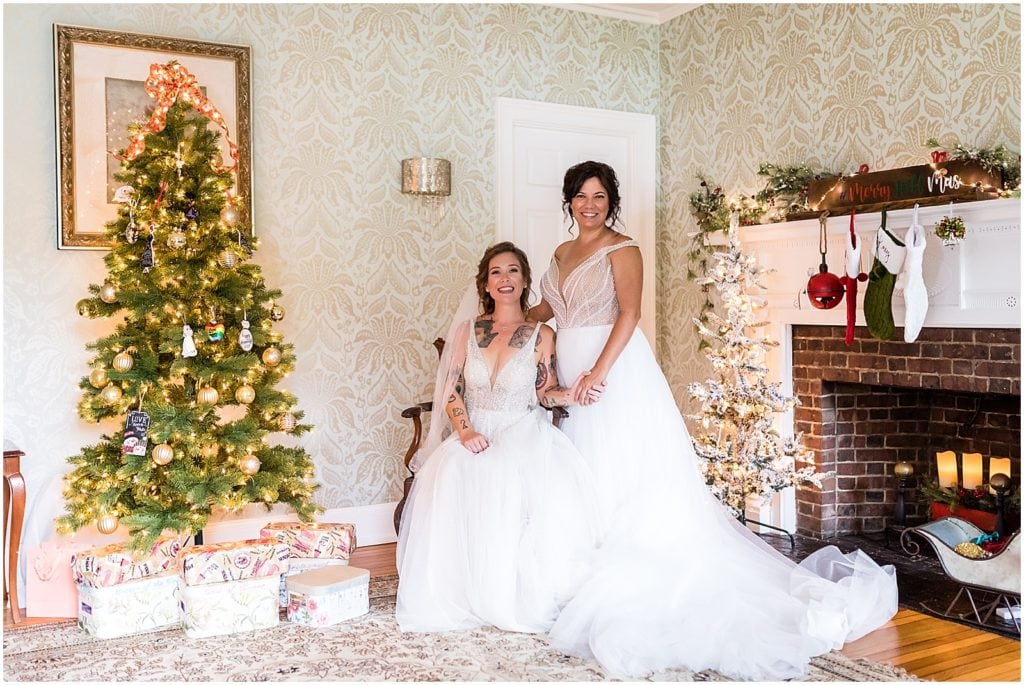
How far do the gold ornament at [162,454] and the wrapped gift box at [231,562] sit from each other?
349mm

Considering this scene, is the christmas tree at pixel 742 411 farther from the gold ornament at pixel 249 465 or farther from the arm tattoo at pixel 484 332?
the gold ornament at pixel 249 465

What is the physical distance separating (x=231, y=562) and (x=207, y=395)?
659 millimetres

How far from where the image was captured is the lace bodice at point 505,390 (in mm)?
3943

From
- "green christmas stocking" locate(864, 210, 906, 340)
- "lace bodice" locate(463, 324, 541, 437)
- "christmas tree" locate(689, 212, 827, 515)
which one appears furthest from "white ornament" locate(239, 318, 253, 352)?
"green christmas stocking" locate(864, 210, 906, 340)

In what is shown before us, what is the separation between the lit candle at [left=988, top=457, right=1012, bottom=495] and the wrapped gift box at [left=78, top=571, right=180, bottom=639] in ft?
11.7

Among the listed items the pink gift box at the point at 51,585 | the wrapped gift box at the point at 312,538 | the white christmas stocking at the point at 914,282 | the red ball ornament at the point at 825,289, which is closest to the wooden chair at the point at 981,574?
the white christmas stocking at the point at 914,282

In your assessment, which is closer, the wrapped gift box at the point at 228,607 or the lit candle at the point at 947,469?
the wrapped gift box at the point at 228,607

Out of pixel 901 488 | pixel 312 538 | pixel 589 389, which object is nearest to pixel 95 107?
pixel 312 538

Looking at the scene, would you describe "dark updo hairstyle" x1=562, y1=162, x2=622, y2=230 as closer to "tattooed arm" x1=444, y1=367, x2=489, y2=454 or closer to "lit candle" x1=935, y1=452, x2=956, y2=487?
"tattooed arm" x1=444, y1=367, x2=489, y2=454

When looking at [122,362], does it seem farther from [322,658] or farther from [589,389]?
[589,389]

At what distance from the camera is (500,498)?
3.64 metres

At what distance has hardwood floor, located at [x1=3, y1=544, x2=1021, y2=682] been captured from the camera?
124 inches

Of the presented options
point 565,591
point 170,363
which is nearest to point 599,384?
point 565,591

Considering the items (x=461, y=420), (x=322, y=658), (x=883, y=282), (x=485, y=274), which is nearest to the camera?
(x=322, y=658)
